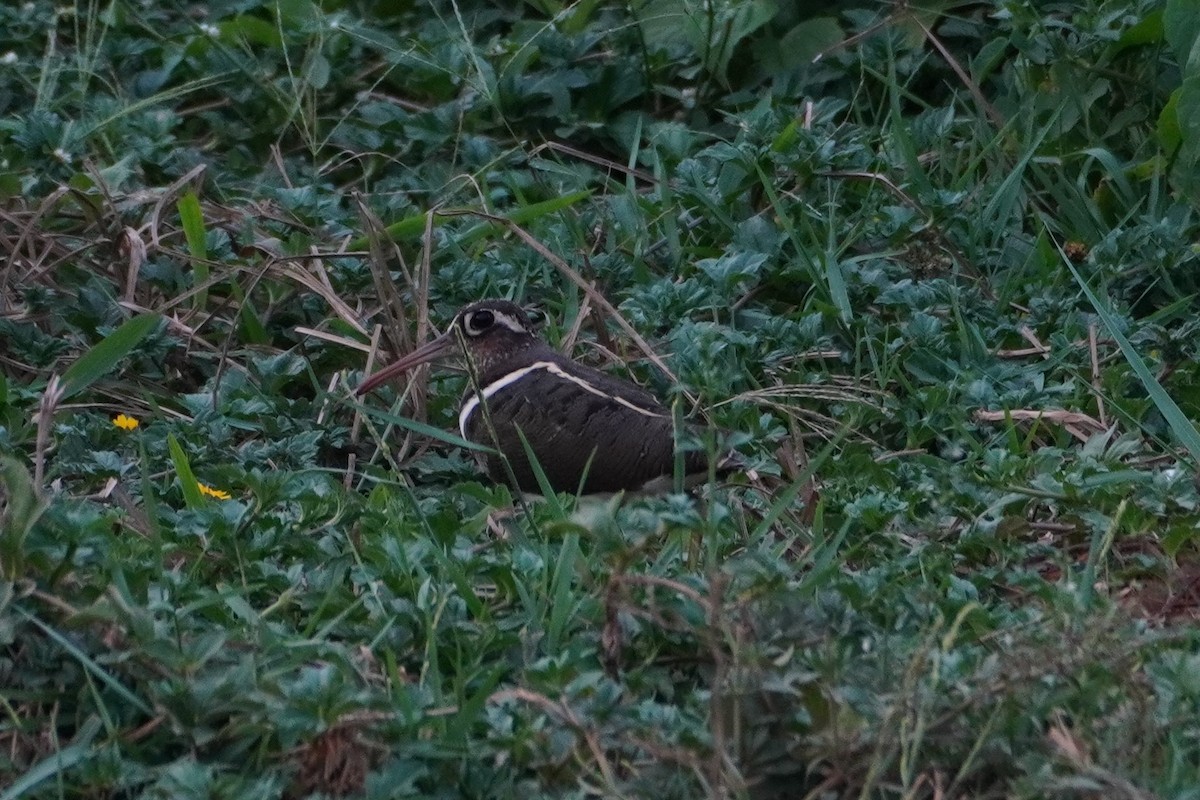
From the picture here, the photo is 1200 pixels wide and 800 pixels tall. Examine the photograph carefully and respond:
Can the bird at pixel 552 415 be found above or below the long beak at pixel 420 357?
above

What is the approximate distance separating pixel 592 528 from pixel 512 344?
6.19ft

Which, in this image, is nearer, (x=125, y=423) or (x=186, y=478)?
(x=186, y=478)

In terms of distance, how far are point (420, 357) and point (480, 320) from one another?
17cm

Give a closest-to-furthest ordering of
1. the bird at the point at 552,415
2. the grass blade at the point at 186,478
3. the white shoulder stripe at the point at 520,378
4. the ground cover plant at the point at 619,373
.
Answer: the ground cover plant at the point at 619,373
the grass blade at the point at 186,478
the bird at the point at 552,415
the white shoulder stripe at the point at 520,378

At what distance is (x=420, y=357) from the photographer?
457cm

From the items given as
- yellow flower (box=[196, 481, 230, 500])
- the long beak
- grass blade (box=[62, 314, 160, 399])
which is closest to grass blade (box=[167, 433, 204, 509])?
yellow flower (box=[196, 481, 230, 500])

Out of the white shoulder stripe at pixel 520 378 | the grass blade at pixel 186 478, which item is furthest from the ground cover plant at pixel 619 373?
the white shoulder stripe at pixel 520 378

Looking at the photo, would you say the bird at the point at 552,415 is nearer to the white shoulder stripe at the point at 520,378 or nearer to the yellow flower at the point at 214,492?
the white shoulder stripe at the point at 520,378

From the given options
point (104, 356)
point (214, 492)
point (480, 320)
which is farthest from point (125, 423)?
point (480, 320)

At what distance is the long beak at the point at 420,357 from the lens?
4566mm

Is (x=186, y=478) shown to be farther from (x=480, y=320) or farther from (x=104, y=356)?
(x=480, y=320)

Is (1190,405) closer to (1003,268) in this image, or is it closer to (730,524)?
(1003,268)

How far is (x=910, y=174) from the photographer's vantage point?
17.7 ft

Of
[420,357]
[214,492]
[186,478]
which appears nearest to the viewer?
[186,478]
